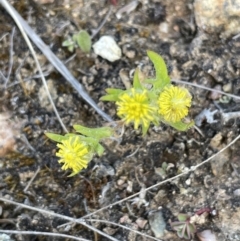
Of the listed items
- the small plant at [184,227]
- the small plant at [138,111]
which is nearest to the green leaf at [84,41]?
the small plant at [138,111]

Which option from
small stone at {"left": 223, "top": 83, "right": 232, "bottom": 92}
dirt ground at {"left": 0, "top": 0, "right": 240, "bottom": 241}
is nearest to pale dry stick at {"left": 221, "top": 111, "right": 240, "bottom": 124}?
dirt ground at {"left": 0, "top": 0, "right": 240, "bottom": 241}

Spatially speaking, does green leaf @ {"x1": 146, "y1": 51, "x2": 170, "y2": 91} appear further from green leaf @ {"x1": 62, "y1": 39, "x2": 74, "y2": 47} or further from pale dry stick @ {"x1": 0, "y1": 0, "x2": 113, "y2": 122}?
green leaf @ {"x1": 62, "y1": 39, "x2": 74, "y2": 47}

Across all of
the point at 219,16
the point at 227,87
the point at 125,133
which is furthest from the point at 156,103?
the point at 219,16

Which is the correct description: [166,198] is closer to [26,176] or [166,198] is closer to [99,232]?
[99,232]

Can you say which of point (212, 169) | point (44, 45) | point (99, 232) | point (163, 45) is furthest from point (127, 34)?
point (99, 232)

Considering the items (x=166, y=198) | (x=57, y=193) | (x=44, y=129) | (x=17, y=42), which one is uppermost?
(x=17, y=42)

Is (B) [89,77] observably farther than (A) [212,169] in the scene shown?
Yes

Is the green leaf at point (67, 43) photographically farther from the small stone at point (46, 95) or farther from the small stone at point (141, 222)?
the small stone at point (141, 222)
